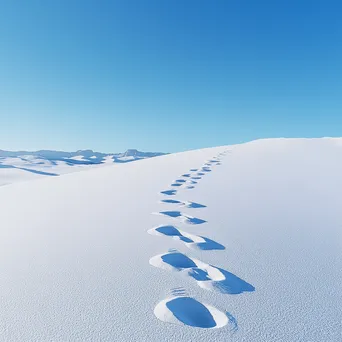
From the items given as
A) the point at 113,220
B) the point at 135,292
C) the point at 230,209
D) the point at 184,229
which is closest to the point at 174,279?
the point at 135,292

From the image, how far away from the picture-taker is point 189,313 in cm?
99

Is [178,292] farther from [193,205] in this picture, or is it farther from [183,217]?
[193,205]

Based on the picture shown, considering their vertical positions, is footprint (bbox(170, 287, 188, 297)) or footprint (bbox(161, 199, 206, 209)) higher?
footprint (bbox(161, 199, 206, 209))

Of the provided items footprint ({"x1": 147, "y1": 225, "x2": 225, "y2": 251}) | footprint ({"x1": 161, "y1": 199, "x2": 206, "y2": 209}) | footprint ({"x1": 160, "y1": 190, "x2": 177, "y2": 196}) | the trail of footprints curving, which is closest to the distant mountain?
footprint ({"x1": 160, "y1": 190, "x2": 177, "y2": 196})

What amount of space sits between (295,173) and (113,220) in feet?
11.3

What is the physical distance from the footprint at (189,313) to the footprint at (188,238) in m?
0.56

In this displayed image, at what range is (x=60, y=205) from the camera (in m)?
2.84

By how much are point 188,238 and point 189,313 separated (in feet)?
2.61

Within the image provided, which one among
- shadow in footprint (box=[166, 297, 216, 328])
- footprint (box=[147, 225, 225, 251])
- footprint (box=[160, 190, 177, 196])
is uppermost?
footprint (box=[160, 190, 177, 196])

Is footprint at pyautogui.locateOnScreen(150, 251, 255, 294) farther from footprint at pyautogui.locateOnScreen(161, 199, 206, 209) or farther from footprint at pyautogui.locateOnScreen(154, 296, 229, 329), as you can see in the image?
footprint at pyautogui.locateOnScreen(161, 199, 206, 209)

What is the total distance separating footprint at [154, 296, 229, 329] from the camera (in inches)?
36.7

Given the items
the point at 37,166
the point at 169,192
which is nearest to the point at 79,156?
the point at 37,166

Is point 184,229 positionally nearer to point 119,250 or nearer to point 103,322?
point 119,250

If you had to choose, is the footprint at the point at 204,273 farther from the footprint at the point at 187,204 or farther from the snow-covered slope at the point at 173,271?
the footprint at the point at 187,204
